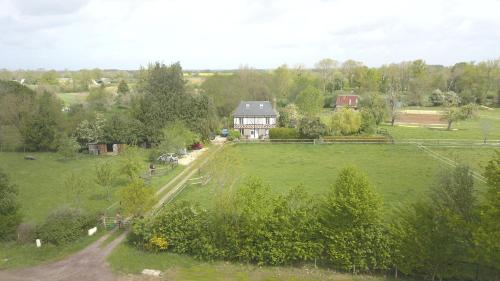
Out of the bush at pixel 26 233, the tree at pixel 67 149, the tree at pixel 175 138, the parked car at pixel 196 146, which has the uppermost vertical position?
the tree at pixel 175 138

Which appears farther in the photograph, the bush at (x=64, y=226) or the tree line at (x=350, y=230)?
the bush at (x=64, y=226)

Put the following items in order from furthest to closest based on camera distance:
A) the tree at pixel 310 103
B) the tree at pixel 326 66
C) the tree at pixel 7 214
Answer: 1. the tree at pixel 326 66
2. the tree at pixel 310 103
3. the tree at pixel 7 214

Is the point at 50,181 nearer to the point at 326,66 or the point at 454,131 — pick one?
the point at 454,131

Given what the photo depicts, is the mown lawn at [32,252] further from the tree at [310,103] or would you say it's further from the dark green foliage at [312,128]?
the tree at [310,103]

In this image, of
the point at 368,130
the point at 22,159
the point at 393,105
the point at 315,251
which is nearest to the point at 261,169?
the point at 315,251

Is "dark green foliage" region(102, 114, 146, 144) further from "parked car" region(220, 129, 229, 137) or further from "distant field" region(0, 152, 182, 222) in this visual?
"parked car" region(220, 129, 229, 137)

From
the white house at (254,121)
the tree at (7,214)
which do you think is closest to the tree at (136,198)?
the tree at (7,214)

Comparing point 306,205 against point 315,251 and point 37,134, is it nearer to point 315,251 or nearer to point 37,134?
point 315,251

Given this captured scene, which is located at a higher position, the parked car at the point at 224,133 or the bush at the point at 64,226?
the parked car at the point at 224,133

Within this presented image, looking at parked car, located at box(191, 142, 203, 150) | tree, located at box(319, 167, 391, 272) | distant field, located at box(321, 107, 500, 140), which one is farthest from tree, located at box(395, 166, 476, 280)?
distant field, located at box(321, 107, 500, 140)
